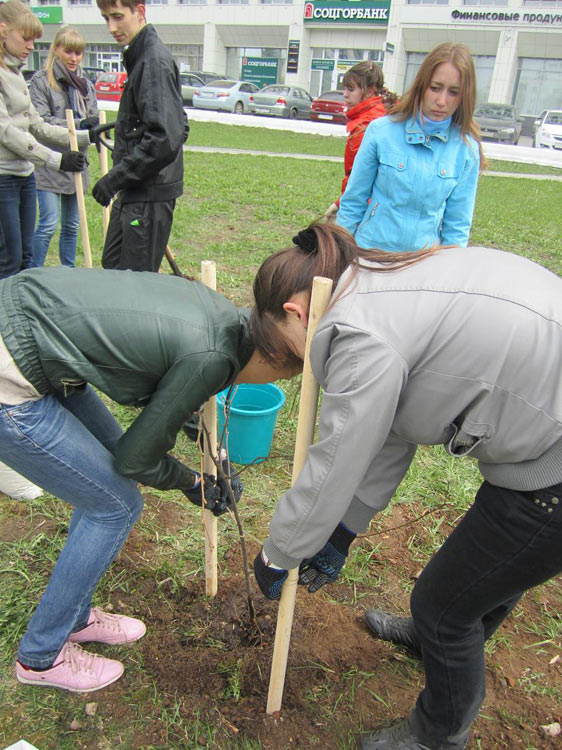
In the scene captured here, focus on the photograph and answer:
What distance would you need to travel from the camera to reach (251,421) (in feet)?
9.39

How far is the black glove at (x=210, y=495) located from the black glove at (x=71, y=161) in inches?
114

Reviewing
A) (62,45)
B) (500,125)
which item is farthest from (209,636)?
(500,125)

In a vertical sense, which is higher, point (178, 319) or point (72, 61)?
point (72, 61)

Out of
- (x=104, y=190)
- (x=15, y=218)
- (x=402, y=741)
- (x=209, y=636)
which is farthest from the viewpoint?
(x=15, y=218)

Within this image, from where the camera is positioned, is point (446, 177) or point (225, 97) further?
point (225, 97)

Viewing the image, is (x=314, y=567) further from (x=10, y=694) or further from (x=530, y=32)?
(x=530, y=32)

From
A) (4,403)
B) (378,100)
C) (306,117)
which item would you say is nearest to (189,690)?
(4,403)

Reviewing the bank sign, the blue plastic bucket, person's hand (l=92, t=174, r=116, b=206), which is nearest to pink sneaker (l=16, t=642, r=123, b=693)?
the blue plastic bucket

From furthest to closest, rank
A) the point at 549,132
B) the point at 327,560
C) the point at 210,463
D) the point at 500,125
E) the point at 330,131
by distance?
the point at 500,125
the point at 549,132
the point at 330,131
the point at 210,463
the point at 327,560

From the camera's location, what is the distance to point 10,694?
1927 mm

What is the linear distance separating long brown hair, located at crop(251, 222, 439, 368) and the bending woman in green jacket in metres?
0.16

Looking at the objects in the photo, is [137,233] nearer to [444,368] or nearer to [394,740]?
[444,368]

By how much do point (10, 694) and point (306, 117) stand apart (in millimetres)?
25658

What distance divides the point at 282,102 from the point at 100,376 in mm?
23763
